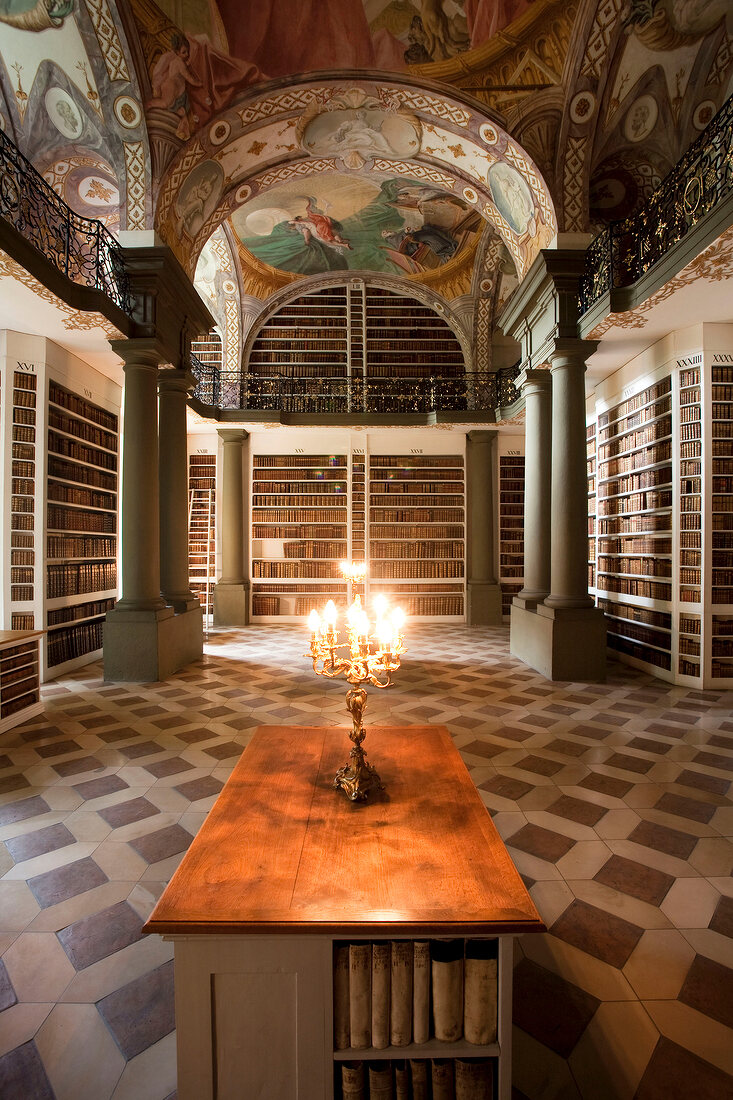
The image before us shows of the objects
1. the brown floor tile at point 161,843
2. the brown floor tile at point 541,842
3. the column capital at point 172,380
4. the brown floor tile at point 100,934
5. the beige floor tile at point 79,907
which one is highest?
the column capital at point 172,380

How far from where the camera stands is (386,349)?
1126 cm

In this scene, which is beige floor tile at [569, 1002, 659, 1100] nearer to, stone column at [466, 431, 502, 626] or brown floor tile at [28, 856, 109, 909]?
brown floor tile at [28, 856, 109, 909]

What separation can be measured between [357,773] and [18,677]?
13.1 ft

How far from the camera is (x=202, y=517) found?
10961 mm

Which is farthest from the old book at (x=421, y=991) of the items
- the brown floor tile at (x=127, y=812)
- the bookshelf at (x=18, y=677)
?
the bookshelf at (x=18, y=677)

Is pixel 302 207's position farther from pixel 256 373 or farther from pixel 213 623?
pixel 213 623

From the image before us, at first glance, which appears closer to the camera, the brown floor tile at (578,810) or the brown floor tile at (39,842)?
the brown floor tile at (39,842)

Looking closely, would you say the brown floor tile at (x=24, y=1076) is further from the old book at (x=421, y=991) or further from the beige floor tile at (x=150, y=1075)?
the old book at (x=421, y=991)

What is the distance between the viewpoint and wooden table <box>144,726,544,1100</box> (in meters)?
1.14

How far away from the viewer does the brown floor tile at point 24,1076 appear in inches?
54.6

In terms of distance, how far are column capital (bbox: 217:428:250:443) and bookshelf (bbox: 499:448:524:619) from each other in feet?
17.4

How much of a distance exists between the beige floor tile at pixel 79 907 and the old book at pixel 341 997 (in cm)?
139

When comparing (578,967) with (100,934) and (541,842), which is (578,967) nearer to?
(541,842)

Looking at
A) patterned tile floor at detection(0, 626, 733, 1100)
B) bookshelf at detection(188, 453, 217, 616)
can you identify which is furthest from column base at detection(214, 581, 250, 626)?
patterned tile floor at detection(0, 626, 733, 1100)
